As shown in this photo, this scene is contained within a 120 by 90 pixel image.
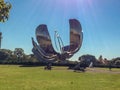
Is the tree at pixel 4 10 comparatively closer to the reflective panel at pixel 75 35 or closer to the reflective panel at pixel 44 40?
the reflective panel at pixel 75 35

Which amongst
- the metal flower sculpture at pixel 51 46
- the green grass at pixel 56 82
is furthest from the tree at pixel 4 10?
the metal flower sculpture at pixel 51 46

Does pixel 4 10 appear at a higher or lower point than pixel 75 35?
lower

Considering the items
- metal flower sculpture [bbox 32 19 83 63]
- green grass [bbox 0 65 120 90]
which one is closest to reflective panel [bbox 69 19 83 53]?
metal flower sculpture [bbox 32 19 83 63]

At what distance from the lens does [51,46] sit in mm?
137750

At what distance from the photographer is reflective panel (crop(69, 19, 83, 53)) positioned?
128875 mm

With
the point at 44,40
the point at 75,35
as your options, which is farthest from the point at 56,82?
the point at 44,40

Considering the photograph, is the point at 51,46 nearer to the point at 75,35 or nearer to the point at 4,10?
the point at 75,35

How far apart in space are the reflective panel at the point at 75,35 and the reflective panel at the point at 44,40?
11.0m

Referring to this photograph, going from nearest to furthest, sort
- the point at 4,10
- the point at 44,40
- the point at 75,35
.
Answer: the point at 4,10 < the point at 75,35 < the point at 44,40

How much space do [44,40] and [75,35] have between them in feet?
51.2

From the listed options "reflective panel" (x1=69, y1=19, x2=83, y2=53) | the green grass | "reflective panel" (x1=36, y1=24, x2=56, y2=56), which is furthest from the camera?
"reflective panel" (x1=36, y1=24, x2=56, y2=56)

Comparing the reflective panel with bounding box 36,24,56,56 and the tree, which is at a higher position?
the reflective panel with bounding box 36,24,56,56

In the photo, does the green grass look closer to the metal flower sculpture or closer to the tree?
the tree

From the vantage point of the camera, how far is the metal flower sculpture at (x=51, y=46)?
424ft
